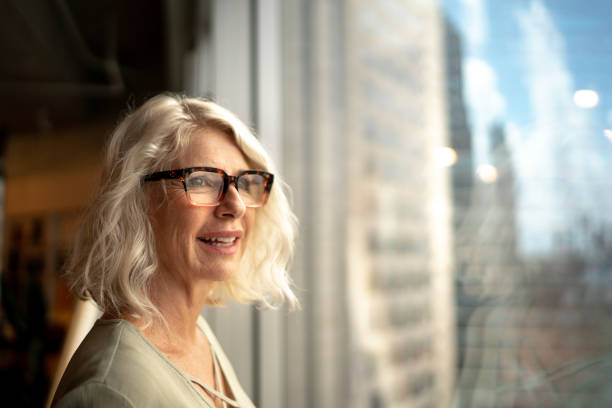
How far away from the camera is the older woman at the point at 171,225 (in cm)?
78

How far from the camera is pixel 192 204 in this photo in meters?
0.78

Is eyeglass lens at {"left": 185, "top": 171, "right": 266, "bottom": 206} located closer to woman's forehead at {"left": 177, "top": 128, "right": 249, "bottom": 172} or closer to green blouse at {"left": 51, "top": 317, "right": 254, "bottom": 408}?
woman's forehead at {"left": 177, "top": 128, "right": 249, "bottom": 172}

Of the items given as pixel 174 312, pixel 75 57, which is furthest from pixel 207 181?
pixel 75 57

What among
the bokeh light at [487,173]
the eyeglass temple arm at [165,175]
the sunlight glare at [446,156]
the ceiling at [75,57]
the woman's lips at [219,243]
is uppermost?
the ceiling at [75,57]

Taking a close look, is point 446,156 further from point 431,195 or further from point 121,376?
point 121,376

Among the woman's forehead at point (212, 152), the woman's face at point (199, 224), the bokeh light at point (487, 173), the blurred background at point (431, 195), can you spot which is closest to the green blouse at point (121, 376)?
the woman's face at point (199, 224)

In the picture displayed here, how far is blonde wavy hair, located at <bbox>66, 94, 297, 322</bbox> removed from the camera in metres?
0.78

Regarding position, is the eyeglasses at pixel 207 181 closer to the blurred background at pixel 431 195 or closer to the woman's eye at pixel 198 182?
the woman's eye at pixel 198 182

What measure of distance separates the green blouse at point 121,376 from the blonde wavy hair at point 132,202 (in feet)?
0.20

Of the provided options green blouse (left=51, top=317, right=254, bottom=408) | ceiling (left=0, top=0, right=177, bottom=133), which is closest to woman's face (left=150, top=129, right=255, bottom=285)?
green blouse (left=51, top=317, right=254, bottom=408)

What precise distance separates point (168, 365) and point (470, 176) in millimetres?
864

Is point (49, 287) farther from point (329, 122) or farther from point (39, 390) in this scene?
point (329, 122)

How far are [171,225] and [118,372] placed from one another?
0.25m

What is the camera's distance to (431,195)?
1.34 meters
